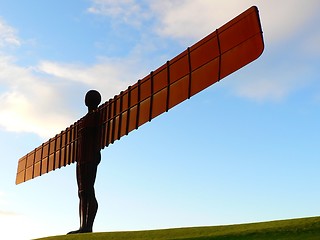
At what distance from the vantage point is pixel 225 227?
16.2m

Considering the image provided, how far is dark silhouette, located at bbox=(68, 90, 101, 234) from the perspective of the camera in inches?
634

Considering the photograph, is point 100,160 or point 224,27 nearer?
point 224,27

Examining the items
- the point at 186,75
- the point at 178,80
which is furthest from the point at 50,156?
the point at 186,75

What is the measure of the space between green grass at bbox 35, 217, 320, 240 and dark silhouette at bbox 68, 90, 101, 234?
69 centimetres

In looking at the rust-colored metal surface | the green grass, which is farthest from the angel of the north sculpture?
the green grass

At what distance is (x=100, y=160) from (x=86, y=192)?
1018 millimetres


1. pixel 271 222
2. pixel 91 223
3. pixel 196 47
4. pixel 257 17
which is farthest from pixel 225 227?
pixel 257 17

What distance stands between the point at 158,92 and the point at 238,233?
4254 millimetres

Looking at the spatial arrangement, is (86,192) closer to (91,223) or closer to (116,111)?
(91,223)

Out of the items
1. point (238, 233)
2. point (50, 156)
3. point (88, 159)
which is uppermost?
point (50, 156)

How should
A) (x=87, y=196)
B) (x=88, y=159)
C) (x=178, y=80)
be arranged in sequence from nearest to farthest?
(x=178, y=80) → (x=87, y=196) → (x=88, y=159)

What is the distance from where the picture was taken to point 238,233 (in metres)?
15.0


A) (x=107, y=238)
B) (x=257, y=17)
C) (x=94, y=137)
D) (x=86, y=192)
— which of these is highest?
(x=257, y=17)

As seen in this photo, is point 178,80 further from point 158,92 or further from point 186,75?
point 158,92
